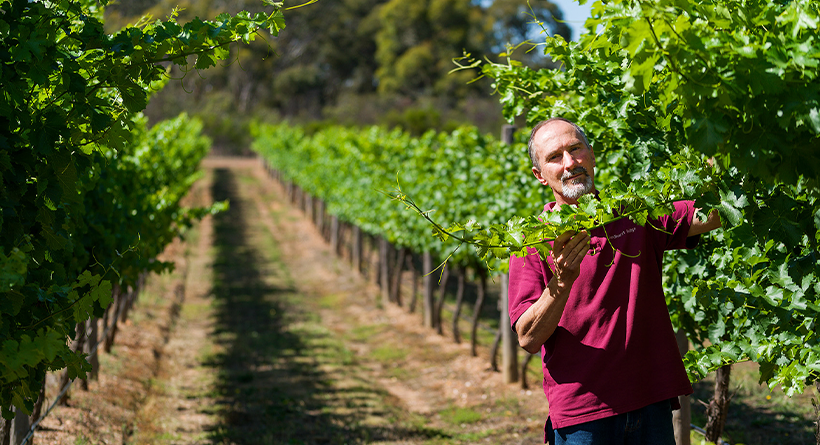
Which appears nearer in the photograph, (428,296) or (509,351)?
(509,351)

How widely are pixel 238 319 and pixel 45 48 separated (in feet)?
32.2

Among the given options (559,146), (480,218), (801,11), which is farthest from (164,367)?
(801,11)

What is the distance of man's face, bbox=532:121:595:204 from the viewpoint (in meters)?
2.39

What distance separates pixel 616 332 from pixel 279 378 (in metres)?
6.58

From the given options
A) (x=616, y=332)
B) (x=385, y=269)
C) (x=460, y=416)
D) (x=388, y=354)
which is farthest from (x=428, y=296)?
(x=616, y=332)

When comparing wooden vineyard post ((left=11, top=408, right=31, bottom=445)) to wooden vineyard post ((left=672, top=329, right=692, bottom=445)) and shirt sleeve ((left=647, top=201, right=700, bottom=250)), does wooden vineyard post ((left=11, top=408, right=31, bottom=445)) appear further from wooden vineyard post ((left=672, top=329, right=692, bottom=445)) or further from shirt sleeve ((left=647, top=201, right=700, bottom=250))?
wooden vineyard post ((left=672, top=329, right=692, bottom=445))

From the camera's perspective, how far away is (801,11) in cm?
169

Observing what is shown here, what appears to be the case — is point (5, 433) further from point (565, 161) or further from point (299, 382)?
point (299, 382)

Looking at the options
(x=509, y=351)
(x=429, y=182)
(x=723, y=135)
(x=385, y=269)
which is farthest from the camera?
(x=385, y=269)

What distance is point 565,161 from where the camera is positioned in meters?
2.41

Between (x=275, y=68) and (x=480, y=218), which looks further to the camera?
(x=275, y=68)

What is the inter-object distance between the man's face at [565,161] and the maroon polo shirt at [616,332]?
17 cm

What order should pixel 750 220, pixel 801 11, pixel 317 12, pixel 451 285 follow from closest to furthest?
1. pixel 801 11
2. pixel 750 220
3. pixel 451 285
4. pixel 317 12

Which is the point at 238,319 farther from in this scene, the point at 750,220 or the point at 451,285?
the point at 750,220
